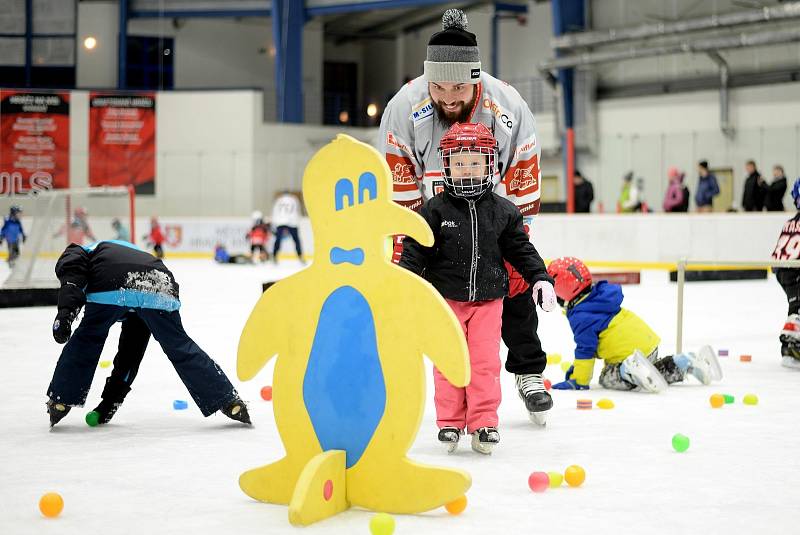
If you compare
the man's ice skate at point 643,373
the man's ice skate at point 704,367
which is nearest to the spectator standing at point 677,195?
the man's ice skate at point 704,367

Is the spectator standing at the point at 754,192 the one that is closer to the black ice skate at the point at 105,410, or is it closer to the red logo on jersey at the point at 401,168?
the red logo on jersey at the point at 401,168

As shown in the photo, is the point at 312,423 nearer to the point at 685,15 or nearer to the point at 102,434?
the point at 102,434

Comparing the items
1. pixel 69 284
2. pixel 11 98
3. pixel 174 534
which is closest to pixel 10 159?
pixel 11 98

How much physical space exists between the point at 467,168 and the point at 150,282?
131cm

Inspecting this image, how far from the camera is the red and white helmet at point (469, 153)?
3.40 metres

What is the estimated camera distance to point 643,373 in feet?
15.7

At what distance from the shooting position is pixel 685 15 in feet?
69.7

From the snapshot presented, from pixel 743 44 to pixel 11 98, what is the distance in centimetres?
1569

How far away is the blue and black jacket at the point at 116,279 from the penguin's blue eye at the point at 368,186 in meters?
1.48

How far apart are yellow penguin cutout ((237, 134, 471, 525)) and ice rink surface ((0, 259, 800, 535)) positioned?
0.09 meters

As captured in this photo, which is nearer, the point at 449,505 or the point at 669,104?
the point at 449,505

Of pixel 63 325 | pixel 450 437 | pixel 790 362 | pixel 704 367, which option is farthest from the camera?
pixel 790 362

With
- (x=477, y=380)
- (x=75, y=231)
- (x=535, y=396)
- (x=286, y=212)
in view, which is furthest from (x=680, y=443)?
(x=286, y=212)

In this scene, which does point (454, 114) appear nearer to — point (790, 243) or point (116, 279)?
point (116, 279)
